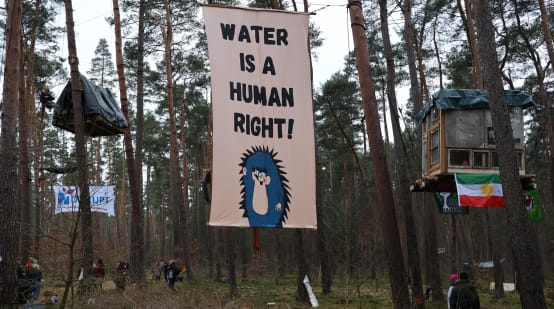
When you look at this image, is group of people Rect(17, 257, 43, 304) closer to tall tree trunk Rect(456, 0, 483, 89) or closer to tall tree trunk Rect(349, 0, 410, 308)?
tall tree trunk Rect(349, 0, 410, 308)

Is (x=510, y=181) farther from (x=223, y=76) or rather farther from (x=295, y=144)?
(x=223, y=76)

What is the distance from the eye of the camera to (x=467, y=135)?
43.1 feet

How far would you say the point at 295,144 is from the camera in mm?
8234

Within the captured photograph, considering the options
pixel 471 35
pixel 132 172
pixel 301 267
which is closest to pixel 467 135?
pixel 301 267

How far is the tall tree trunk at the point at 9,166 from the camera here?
10875 millimetres

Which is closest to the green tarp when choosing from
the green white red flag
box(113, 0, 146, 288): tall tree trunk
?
the green white red flag

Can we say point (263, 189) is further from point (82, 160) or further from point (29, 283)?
point (29, 283)

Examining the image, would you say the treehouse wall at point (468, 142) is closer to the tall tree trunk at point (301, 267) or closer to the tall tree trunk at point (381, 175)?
the tall tree trunk at point (381, 175)

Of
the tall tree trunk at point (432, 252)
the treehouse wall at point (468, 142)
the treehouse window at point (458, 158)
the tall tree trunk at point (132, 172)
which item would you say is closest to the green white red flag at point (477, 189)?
the treehouse wall at point (468, 142)

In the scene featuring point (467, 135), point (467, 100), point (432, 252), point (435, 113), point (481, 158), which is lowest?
point (432, 252)

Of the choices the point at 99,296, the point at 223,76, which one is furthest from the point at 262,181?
the point at 99,296

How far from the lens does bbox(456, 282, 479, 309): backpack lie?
1050 centimetres

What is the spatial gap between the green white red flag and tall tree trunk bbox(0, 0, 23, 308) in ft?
31.6

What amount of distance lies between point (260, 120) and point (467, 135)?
699cm
